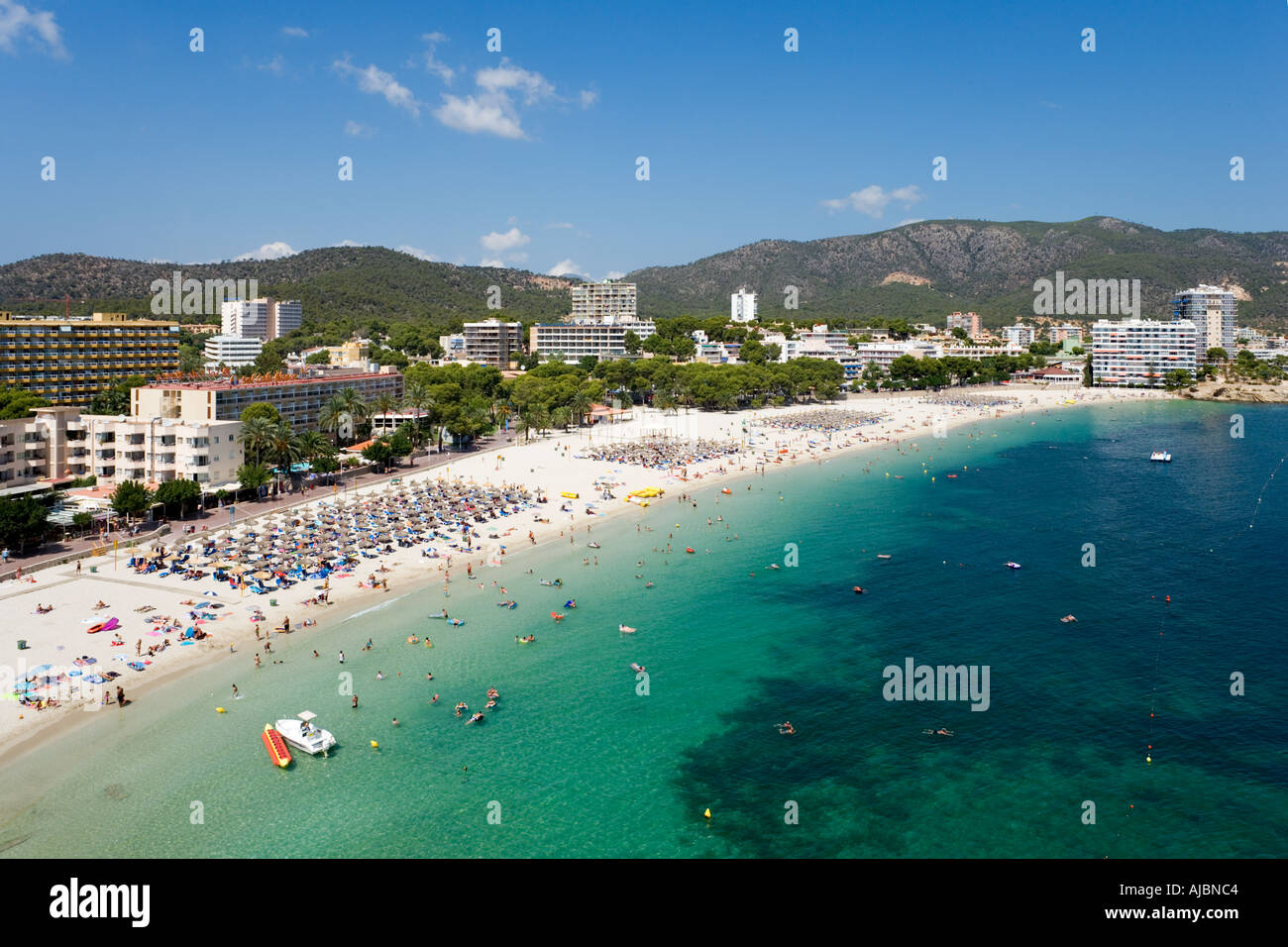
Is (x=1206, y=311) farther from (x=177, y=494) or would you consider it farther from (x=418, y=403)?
(x=177, y=494)

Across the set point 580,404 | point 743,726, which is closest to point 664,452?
point 580,404

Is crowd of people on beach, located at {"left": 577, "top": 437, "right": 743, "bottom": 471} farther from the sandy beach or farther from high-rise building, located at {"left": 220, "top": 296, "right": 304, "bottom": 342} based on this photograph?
high-rise building, located at {"left": 220, "top": 296, "right": 304, "bottom": 342}

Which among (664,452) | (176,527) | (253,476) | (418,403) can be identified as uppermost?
(418,403)

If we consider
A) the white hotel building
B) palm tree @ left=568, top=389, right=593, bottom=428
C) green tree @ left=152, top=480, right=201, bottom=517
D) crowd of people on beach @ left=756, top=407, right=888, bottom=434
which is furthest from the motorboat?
the white hotel building

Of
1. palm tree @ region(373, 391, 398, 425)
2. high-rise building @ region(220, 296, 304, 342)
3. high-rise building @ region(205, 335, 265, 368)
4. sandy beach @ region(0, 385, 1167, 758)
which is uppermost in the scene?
high-rise building @ region(220, 296, 304, 342)

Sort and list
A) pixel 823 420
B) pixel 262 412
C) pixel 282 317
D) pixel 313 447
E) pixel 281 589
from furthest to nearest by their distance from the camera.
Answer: pixel 282 317 → pixel 823 420 → pixel 262 412 → pixel 313 447 → pixel 281 589

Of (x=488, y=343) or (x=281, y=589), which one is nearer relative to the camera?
(x=281, y=589)

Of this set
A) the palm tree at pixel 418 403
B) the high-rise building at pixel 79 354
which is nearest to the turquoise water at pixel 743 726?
the palm tree at pixel 418 403
